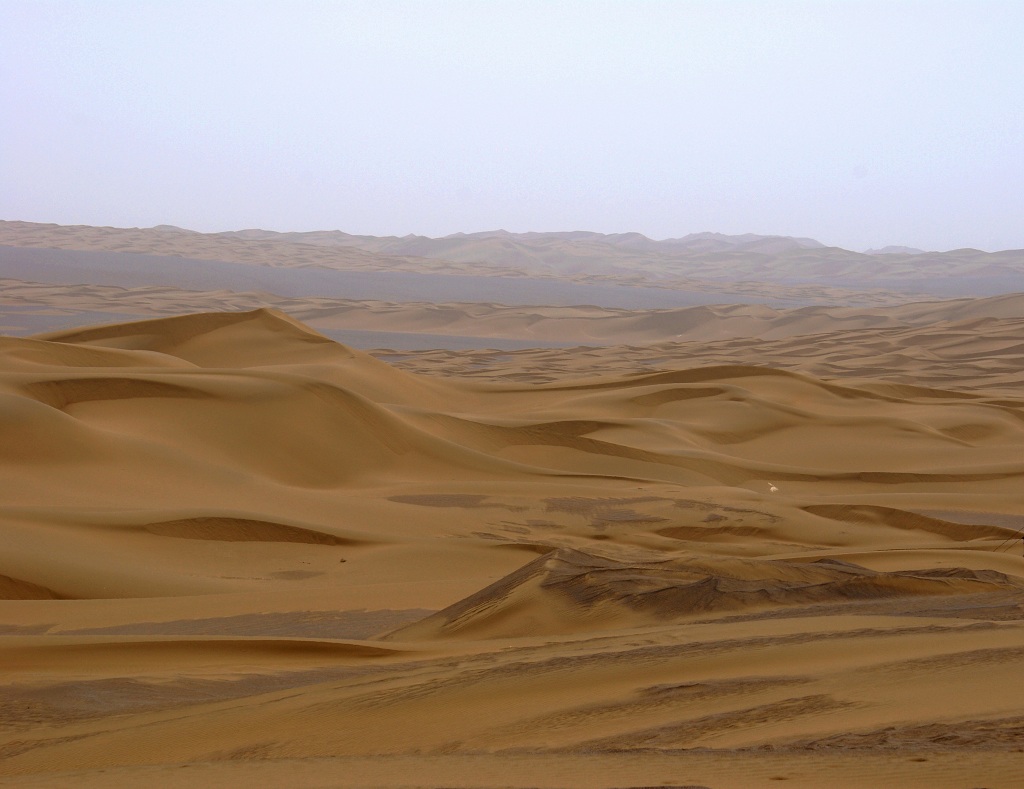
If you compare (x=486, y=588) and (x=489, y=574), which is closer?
(x=486, y=588)

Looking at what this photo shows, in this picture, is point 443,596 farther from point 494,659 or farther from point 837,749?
point 837,749

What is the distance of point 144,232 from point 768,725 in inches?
3945

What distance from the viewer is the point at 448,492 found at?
27.8 ft

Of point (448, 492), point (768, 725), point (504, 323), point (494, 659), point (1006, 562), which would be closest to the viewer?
point (768, 725)

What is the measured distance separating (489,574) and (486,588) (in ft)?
4.21

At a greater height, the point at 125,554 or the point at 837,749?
the point at 837,749

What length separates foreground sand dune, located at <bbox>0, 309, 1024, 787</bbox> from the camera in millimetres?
2598

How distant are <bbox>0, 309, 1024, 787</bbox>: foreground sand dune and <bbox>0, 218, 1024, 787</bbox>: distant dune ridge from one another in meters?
0.02

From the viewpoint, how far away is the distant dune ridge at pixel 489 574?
8.63ft

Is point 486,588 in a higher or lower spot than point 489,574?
higher

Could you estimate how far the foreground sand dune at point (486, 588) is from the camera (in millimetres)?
2598

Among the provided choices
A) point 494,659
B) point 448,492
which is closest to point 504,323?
point 448,492

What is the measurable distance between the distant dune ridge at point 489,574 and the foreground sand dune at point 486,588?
2cm

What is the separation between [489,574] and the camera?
20.3 feet
